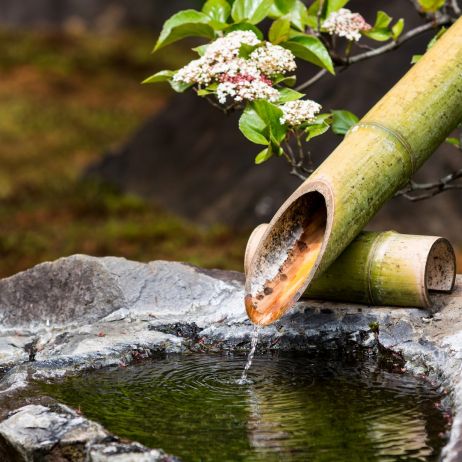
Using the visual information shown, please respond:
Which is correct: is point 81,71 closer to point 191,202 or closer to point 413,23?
point 191,202

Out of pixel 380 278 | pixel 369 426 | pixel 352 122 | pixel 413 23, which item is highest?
pixel 413 23

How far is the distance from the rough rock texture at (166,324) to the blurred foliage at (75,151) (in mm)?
4604

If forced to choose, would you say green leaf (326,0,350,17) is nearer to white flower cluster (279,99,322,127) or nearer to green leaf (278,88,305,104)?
green leaf (278,88,305,104)

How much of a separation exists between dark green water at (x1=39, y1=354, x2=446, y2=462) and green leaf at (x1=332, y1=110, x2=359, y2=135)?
3.61ft

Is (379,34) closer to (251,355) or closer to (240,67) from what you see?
(240,67)

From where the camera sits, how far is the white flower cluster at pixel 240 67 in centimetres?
411

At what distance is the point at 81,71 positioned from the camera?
64.2 feet

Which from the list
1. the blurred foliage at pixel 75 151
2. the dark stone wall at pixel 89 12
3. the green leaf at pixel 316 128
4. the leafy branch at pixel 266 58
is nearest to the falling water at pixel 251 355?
the leafy branch at pixel 266 58

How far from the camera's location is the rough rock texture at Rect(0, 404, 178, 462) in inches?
121

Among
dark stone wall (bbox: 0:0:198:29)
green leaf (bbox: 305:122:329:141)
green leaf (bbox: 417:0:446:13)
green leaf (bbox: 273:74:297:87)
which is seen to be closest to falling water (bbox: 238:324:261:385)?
green leaf (bbox: 305:122:329:141)

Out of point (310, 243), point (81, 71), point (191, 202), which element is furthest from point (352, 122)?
point (81, 71)

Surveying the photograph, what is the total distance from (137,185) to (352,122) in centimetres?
766

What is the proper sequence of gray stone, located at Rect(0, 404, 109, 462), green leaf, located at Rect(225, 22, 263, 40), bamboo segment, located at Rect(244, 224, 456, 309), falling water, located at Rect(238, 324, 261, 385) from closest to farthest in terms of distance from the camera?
gray stone, located at Rect(0, 404, 109, 462) → falling water, located at Rect(238, 324, 261, 385) → bamboo segment, located at Rect(244, 224, 456, 309) → green leaf, located at Rect(225, 22, 263, 40)

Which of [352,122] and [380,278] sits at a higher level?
[352,122]
